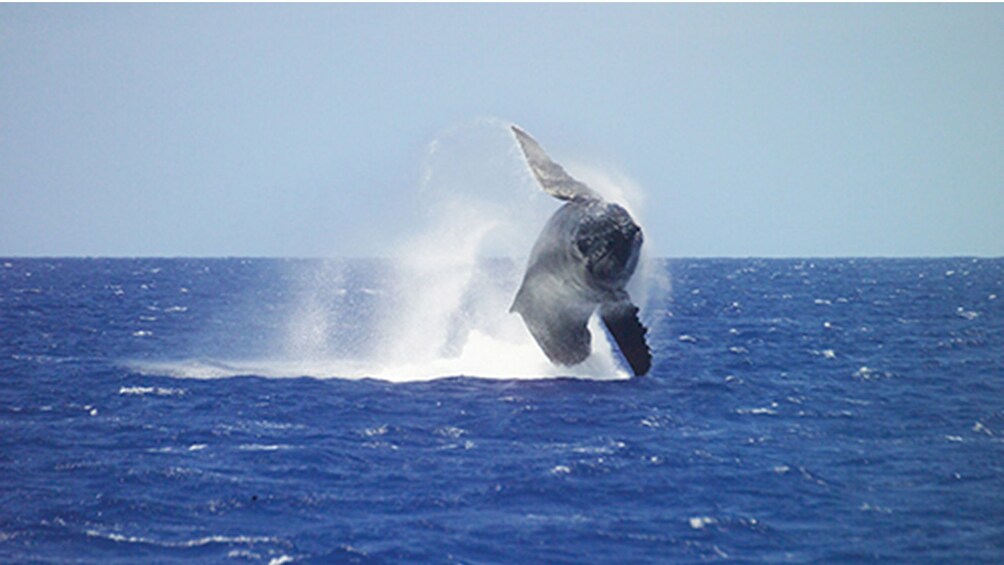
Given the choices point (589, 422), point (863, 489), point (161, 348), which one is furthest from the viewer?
point (161, 348)

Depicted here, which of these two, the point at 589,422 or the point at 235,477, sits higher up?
the point at 235,477

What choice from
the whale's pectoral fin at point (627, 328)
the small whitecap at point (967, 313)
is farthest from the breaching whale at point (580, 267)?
the small whitecap at point (967, 313)

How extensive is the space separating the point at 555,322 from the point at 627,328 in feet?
6.50

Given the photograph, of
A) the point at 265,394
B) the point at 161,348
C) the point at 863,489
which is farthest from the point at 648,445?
the point at 161,348

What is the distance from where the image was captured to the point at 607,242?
1823 cm

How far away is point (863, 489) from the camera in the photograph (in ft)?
45.4

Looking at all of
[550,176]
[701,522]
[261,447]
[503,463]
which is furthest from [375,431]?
[701,522]

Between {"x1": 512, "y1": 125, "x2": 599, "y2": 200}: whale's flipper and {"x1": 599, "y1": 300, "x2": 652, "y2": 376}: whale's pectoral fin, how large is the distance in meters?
2.06

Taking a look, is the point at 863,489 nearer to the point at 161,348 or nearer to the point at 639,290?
the point at 639,290

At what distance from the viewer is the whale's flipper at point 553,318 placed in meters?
19.5

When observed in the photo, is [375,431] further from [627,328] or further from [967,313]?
[967,313]

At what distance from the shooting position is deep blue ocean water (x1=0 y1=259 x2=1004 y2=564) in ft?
37.8

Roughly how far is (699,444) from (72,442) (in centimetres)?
1022

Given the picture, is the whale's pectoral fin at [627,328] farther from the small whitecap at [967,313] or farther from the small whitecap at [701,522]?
the small whitecap at [967,313]
